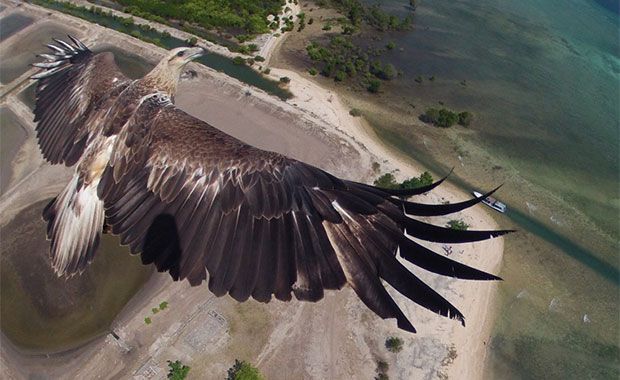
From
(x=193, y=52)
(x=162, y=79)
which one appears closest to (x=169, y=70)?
(x=162, y=79)

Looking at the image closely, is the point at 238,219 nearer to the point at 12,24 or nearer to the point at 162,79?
the point at 162,79

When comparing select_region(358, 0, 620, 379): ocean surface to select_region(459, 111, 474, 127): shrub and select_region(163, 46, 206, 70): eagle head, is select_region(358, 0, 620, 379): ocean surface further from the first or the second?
select_region(163, 46, 206, 70): eagle head

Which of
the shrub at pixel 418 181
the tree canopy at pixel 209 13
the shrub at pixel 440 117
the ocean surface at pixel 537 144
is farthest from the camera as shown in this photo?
the tree canopy at pixel 209 13

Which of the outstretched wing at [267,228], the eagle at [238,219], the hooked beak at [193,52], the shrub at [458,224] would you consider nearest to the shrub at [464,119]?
Answer: the shrub at [458,224]

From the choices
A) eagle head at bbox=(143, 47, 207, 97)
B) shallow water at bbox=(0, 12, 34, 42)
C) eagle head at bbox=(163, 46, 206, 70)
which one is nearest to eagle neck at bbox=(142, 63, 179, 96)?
eagle head at bbox=(143, 47, 207, 97)

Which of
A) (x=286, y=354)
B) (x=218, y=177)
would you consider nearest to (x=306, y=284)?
(x=218, y=177)

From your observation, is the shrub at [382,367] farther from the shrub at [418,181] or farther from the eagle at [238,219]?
the eagle at [238,219]

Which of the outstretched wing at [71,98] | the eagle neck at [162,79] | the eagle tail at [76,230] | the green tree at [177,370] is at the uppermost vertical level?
the eagle neck at [162,79]
